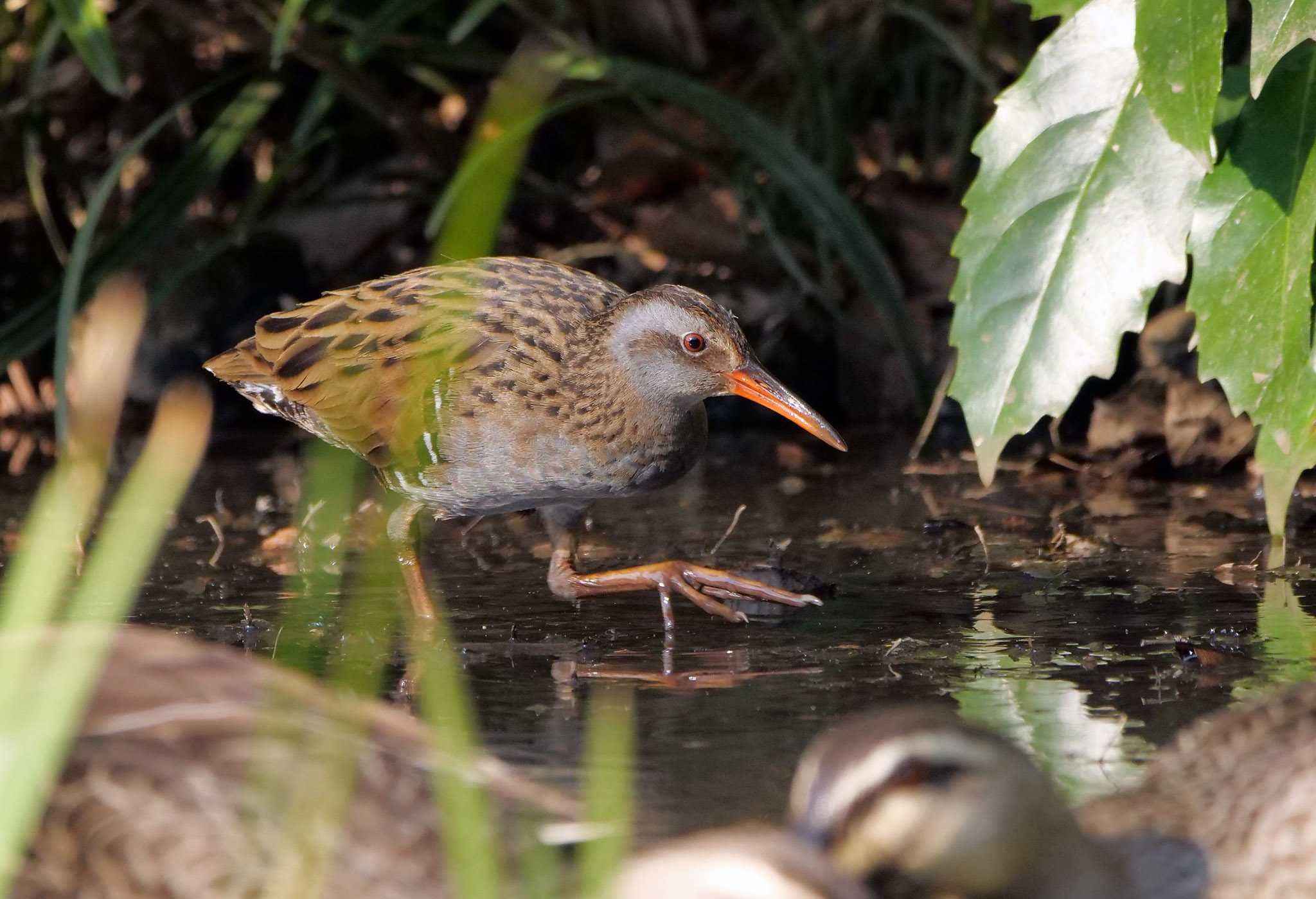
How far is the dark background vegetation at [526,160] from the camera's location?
8602 mm

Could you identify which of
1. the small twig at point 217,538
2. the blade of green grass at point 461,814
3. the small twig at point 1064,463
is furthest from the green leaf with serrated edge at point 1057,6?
the small twig at point 217,538

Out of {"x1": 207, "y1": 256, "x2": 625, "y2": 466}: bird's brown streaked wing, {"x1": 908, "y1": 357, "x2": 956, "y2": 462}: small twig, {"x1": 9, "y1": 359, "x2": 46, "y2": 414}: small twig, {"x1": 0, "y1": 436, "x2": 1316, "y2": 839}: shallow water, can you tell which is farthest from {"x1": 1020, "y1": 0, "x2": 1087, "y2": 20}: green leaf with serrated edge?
{"x1": 9, "y1": 359, "x2": 46, "y2": 414}: small twig

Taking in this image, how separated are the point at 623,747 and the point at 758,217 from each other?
523 centimetres

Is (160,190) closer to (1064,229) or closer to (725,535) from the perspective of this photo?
(725,535)

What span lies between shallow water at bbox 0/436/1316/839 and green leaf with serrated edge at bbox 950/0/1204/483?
1.98 feet

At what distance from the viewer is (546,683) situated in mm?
4637

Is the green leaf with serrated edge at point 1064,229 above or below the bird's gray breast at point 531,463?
above

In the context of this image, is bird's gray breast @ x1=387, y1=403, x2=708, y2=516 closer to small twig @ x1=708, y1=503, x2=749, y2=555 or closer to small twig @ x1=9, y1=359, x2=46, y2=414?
small twig @ x1=708, y1=503, x2=749, y2=555

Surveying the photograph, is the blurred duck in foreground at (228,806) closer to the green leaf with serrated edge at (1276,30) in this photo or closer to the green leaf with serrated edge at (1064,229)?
the green leaf with serrated edge at (1064,229)

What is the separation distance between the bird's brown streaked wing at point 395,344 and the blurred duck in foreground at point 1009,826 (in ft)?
11.0

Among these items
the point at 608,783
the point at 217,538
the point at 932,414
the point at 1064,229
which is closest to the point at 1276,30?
the point at 1064,229

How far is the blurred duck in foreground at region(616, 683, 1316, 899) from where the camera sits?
2453 millimetres

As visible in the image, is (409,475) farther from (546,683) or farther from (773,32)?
(773,32)

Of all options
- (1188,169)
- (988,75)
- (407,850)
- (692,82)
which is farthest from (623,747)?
(988,75)
